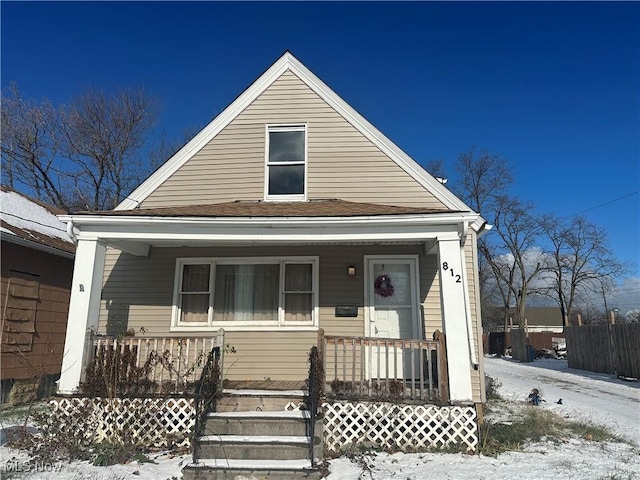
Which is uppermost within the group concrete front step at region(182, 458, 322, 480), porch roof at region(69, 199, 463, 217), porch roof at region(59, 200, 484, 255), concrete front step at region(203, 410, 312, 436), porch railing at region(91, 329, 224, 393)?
porch roof at region(69, 199, 463, 217)

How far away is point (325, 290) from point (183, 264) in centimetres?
289

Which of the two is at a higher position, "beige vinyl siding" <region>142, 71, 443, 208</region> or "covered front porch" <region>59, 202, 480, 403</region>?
"beige vinyl siding" <region>142, 71, 443, 208</region>

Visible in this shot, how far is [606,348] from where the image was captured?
15.9 meters

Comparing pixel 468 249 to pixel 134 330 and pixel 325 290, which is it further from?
pixel 134 330

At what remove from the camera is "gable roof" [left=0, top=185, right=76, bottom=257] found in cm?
896

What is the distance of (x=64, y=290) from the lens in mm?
10672

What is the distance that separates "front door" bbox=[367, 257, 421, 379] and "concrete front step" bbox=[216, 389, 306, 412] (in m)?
2.17

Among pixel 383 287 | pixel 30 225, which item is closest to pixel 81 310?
pixel 30 225

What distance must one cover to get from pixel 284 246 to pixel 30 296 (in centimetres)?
549

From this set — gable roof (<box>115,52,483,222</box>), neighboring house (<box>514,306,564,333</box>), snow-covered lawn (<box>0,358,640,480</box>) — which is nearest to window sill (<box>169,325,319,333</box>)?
gable roof (<box>115,52,483,222</box>)

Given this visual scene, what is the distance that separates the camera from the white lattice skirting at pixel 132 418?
6305 millimetres

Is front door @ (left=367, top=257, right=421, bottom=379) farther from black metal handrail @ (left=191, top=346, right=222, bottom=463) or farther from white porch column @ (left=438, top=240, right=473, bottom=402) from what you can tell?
black metal handrail @ (left=191, top=346, right=222, bottom=463)

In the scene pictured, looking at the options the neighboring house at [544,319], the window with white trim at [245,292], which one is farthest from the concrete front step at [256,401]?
the neighboring house at [544,319]

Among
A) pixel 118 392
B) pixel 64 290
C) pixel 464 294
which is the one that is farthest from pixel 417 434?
pixel 64 290
